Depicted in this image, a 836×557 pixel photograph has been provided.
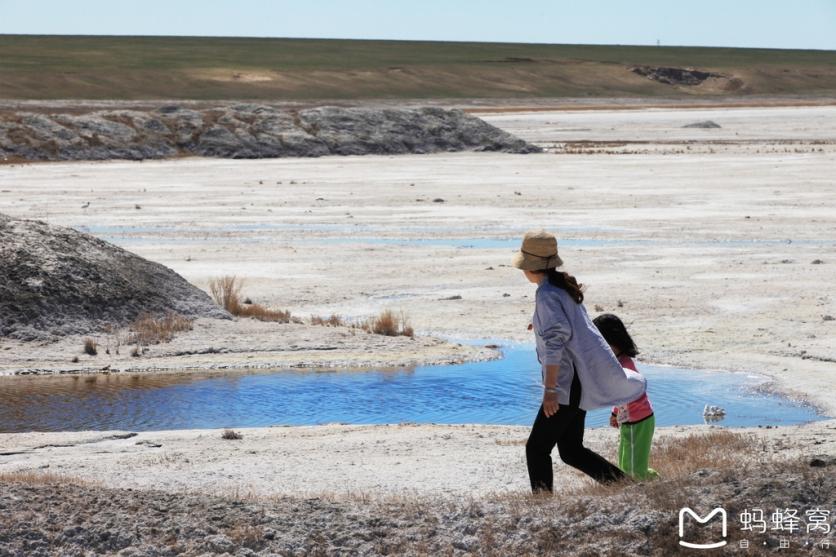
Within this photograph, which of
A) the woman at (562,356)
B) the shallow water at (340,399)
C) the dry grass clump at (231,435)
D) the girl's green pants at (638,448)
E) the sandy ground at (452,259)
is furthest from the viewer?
the shallow water at (340,399)

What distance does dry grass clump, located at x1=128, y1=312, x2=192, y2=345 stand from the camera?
54.3ft

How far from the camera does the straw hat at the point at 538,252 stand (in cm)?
762

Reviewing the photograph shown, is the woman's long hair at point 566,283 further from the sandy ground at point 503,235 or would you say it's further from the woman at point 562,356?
the sandy ground at point 503,235

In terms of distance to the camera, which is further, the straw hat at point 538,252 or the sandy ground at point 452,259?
the sandy ground at point 452,259

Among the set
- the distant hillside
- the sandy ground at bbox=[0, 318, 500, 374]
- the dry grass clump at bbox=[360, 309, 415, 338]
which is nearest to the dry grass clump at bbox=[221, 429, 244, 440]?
the sandy ground at bbox=[0, 318, 500, 374]

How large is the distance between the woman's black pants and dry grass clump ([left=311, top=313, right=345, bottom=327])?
9638mm

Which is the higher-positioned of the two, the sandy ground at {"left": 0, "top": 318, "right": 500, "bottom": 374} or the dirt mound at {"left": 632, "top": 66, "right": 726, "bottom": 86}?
the dirt mound at {"left": 632, "top": 66, "right": 726, "bottom": 86}

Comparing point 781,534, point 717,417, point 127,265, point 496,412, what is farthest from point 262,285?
point 781,534

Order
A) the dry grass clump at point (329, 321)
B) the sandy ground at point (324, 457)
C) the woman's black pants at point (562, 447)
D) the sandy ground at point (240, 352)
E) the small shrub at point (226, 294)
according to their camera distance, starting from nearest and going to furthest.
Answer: the woman's black pants at point (562, 447)
the sandy ground at point (324, 457)
the sandy ground at point (240, 352)
the dry grass clump at point (329, 321)
the small shrub at point (226, 294)

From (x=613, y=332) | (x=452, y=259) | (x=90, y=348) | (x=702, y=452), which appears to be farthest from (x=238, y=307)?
(x=613, y=332)

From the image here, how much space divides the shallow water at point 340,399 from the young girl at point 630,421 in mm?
4361

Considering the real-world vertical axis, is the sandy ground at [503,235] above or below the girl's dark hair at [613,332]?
below

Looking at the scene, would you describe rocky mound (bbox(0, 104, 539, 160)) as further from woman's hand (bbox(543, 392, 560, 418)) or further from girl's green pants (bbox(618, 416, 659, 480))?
woman's hand (bbox(543, 392, 560, 418))

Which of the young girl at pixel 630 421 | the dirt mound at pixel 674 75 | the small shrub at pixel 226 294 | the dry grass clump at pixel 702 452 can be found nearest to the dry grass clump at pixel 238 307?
the small shrub at pixel 226 294
